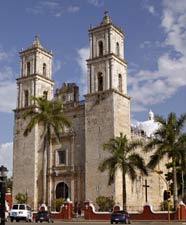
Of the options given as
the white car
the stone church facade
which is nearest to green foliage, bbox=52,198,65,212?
the stone church facade

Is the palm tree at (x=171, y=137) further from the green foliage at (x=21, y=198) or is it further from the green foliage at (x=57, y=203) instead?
the green foliage at (x=21, y=198)

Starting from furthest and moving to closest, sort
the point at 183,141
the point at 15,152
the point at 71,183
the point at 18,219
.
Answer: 1. the point at 15,152
2. the point at 71,183
3. the point at 183,141
4. the point at 18,219

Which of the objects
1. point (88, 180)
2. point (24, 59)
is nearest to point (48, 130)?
point (88, 180)

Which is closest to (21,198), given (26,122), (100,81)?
(26,122)

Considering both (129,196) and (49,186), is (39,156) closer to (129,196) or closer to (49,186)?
(49,186)

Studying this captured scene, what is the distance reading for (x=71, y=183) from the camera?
2297 inches

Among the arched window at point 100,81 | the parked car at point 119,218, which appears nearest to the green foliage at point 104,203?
the arched window at point 100,81

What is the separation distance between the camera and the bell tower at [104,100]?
54.3 meters

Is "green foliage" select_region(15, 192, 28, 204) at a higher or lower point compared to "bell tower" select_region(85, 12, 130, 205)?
lower

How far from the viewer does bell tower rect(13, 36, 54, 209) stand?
5991 cm

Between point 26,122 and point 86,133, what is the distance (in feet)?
34.5

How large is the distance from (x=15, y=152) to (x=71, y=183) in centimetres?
939

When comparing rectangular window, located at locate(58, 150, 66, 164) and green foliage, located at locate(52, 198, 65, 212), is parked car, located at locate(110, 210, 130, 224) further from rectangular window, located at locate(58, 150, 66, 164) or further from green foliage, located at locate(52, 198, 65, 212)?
rectangular window, located at locate(58, 150, 66, 164)

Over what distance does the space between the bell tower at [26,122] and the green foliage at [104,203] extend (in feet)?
33.6
